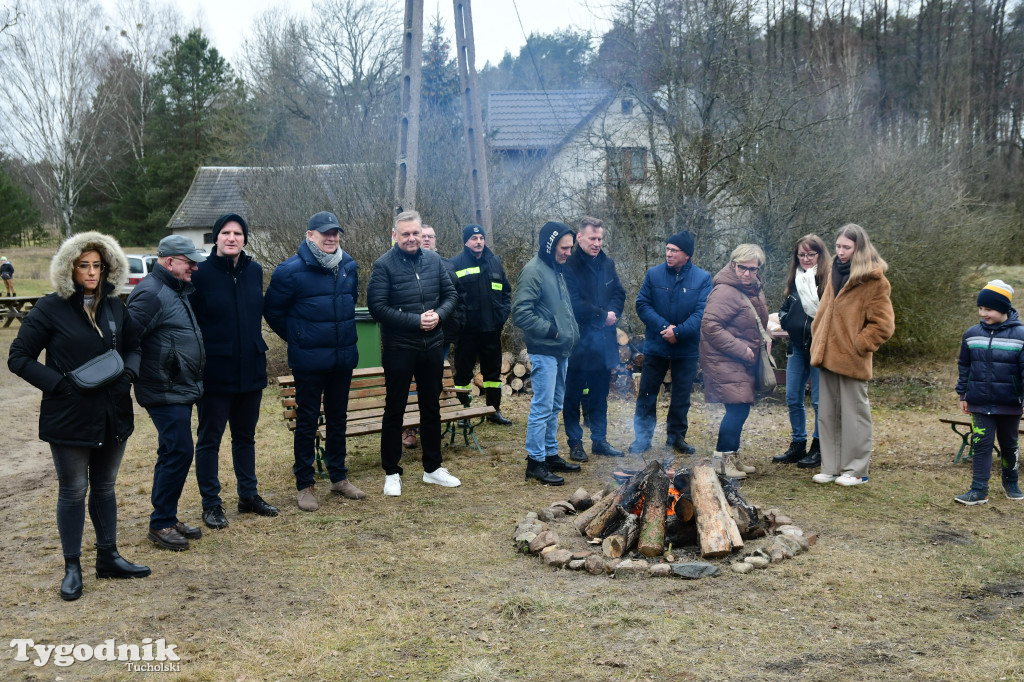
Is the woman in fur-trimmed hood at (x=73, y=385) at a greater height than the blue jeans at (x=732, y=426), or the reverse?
the woman in fur-trimmed hood at (x=73, y=385)

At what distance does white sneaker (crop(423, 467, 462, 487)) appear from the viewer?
6.32 metres

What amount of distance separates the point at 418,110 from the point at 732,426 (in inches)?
182

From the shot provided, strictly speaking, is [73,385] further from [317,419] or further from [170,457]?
[317,419]

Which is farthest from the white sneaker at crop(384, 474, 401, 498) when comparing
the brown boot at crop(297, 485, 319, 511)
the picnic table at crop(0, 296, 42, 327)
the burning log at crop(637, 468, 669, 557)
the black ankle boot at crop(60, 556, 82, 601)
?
the picnic table at crop(0, 296, 42, 327)

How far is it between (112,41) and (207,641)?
128 feet

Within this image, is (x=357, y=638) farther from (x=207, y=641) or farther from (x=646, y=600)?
(x=646, y=600)

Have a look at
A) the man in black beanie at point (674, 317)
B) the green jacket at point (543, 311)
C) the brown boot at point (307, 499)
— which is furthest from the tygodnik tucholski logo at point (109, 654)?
the man in black beanie at point (674, 317)

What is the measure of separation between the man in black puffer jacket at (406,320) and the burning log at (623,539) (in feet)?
6.30

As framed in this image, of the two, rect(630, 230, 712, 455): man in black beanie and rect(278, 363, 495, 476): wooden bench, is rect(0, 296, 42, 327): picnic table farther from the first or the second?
rect(630, 230, 712, 455): man in black beanie

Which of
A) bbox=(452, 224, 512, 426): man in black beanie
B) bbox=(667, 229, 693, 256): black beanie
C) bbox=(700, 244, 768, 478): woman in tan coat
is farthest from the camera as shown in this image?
bbox=(452, 224, 512, 426): man in black beanie

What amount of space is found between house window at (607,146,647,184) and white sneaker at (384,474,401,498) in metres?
8.27

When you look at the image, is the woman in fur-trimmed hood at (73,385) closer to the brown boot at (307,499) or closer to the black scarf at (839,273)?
the brown boot at (307,499)

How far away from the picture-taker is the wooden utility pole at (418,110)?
8.60 metres

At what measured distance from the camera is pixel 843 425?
6250 millimetres
